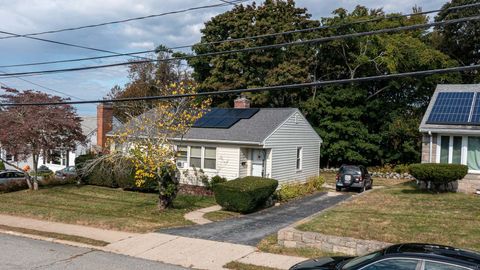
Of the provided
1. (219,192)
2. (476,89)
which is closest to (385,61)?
(476,89)

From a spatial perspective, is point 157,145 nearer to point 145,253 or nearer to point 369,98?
point 145,253

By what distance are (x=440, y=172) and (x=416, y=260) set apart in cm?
1363

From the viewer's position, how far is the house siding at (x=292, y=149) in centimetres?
2569

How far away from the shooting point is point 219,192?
20.6 metres

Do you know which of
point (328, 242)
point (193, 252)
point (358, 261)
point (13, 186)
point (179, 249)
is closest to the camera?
point (358, 261)

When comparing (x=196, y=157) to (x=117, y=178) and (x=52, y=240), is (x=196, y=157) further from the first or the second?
(x=52, y=240)

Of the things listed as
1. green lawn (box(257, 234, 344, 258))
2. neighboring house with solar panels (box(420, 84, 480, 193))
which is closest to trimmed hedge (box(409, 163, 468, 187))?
neighboring house with solar panels (box(420, 84, 480, 193))

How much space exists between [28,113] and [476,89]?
24184 mm

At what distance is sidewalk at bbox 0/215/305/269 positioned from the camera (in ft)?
39.8

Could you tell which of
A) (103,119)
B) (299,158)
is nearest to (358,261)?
(299,158)

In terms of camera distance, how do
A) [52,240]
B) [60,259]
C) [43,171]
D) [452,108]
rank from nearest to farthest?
[60,259], [52,240], [452,108], [43,171]

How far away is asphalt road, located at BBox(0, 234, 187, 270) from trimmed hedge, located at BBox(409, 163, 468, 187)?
484 inches

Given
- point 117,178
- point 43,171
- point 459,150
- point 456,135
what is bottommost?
point 43,171

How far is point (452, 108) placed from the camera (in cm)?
2281
